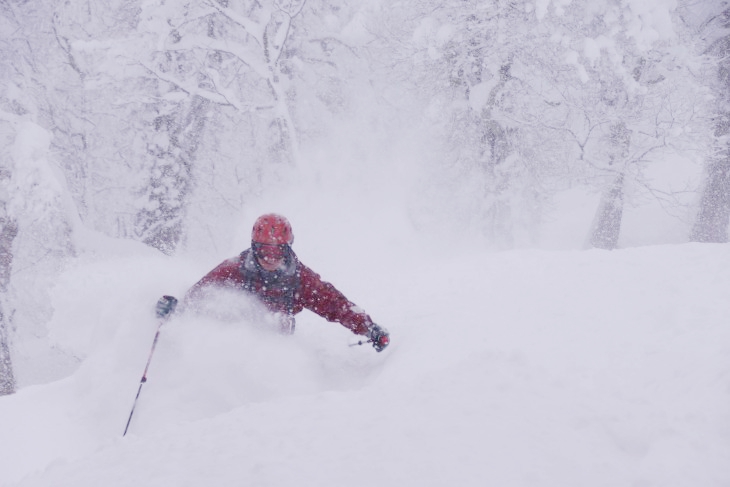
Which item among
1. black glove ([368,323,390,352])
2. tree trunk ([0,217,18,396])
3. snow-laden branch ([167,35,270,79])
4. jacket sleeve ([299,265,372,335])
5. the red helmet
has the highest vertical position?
snow-laden branch ([167,35,270,79])

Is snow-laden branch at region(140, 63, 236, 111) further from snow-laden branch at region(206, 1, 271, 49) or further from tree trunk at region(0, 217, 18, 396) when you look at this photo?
tree trunk at region(0, 217, 18, 396)

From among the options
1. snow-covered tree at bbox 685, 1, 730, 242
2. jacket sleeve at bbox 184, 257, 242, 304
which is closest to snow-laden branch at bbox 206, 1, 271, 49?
jacket sleeve at bbox 184, 257, 242, 304

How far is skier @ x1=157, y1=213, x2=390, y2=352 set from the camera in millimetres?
5250

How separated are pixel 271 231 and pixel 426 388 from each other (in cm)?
249

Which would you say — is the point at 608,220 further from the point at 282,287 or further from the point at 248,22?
the point at 282,287

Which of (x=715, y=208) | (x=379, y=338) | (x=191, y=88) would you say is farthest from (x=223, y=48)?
(x=715, y=208)

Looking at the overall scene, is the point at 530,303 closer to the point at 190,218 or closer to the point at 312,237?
the point at 312,237

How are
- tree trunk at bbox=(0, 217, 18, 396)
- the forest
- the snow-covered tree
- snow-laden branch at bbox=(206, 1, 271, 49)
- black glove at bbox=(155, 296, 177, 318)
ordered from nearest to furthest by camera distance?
1. black glove at bbox=(155, 296, 177, 318)
2. tree trunk at bbox=(0, 217, 18, 396)
3. the forest
4. snow-laden branch at bbox=(206, 1, 271, 49)
5. the snow-covered tree

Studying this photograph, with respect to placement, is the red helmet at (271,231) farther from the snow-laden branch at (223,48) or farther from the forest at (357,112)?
the snow-laden branch at (223,48)

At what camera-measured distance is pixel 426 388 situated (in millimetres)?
3391

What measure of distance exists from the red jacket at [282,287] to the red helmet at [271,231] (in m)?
0.21

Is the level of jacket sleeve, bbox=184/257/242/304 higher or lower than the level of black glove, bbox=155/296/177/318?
higher

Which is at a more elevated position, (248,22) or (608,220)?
(248,22)

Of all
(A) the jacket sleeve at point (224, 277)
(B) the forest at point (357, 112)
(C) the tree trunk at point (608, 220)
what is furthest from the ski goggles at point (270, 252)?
(C) the tree trunk at point (608, 220)
